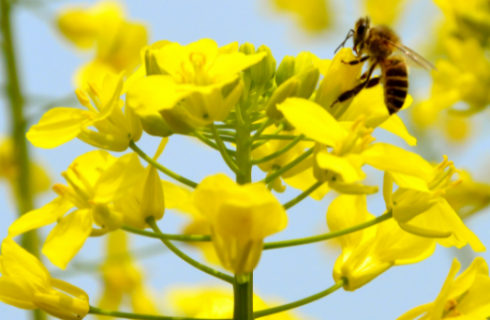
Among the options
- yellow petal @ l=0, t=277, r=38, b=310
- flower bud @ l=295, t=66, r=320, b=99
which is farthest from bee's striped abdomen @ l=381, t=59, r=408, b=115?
yellow petal @ l=0, t=277, r=38, b=310

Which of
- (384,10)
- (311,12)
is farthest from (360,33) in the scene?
(311,12)

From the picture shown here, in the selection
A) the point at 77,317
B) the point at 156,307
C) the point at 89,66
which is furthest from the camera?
the point at 89,66

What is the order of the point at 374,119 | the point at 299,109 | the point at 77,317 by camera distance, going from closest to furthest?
1. the point at 299,109
2. the point at 77,317
3. the point at 374,119

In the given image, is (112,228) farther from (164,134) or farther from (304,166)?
(304,166)

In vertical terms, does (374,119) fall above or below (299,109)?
above

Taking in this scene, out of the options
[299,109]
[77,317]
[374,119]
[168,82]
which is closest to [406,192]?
[374,119]

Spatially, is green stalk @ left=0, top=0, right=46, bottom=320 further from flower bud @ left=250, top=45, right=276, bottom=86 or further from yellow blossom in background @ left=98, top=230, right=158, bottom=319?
flower bud @ left=250, top=45, right=276, bottom=86
